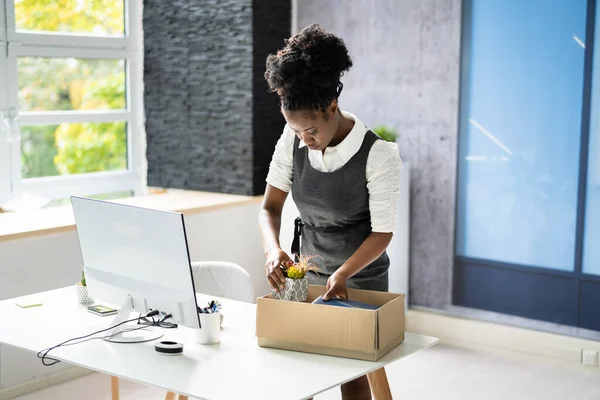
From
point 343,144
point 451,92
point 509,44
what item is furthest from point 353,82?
point 343,144

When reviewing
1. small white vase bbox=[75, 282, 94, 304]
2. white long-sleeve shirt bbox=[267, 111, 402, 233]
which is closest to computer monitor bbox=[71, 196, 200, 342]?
small white vase bbox=[75, 282, 94, 304]

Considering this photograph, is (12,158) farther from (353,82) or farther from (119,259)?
(119,259)

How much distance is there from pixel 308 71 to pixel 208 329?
2.54 feet

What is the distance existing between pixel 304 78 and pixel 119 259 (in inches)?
29.1

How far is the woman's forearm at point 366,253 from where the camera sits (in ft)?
7.79

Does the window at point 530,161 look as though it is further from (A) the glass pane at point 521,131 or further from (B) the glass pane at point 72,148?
(B) the glass pane at point 72,148

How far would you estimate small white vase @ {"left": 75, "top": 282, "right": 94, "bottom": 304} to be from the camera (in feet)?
8.97

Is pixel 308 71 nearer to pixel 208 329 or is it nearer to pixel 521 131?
pixel 208 329

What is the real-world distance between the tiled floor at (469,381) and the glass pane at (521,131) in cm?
56

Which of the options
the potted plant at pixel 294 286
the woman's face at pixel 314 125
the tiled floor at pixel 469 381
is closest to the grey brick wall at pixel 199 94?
the tiled floor at pixel 469 381

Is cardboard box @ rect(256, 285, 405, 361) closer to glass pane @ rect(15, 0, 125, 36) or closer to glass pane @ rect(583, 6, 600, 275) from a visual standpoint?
glass pane @ rect(583, 6, 600, 275)

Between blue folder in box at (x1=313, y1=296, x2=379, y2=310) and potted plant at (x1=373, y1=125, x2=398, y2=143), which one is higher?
potted plant at (x1=373, y1=125, x2=398, y2=143)

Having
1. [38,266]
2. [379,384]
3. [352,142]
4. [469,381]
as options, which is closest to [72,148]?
[38,266]

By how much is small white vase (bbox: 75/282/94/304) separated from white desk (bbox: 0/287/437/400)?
0.11m
